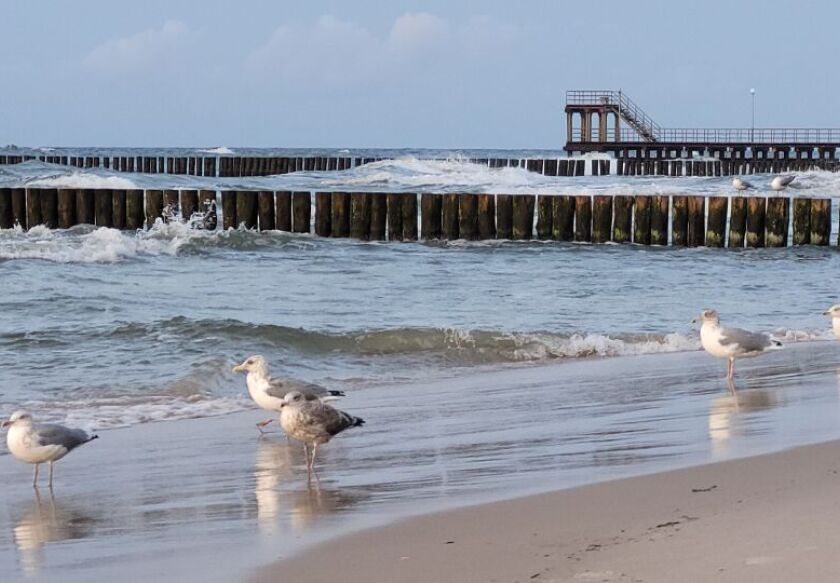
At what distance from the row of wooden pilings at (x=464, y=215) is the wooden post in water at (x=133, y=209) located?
2 centimetres

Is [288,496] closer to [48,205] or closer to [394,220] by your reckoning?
[394,220]

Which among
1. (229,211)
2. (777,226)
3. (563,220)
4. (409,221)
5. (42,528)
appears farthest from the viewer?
(229,211)

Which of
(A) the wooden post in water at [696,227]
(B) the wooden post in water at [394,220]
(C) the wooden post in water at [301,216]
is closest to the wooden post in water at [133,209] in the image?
(C) the wooden post in water at [301,216]

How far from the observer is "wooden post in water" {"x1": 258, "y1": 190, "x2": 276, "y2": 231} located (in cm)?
2098

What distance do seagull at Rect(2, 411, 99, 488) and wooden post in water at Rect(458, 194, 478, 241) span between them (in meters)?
15.0

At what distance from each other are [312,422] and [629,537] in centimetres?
211

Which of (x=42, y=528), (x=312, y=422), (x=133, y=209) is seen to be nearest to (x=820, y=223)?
(x=133, y=209)

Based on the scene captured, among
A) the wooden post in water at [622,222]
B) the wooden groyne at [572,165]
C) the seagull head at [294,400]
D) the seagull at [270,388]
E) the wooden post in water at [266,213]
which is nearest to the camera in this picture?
the seagull head at [294,400]

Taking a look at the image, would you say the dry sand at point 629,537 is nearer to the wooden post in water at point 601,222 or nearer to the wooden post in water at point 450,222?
the wooden post in water at point 601,222

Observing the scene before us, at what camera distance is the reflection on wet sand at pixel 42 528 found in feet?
13.9

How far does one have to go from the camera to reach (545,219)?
20.5 meters

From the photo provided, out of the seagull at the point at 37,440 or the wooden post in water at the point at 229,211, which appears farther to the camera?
Result: the wooden post in water at the point at 229,211

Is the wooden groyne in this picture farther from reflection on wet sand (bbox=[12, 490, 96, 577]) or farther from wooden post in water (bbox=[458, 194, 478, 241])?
reflection on wet sand (bbox=[12, 490, 96, 577])

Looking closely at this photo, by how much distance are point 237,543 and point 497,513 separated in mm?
842
